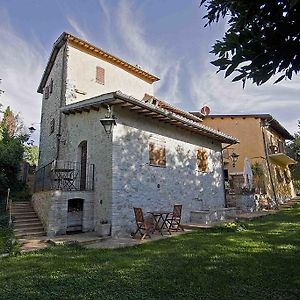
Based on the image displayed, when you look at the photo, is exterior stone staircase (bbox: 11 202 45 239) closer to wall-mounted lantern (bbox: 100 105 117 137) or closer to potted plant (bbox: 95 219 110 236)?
potted plant (bbox: 95 219 110 236)

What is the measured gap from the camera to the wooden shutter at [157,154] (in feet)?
35.0

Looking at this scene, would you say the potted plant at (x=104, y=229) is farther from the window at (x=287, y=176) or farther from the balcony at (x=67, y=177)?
the window at (x=287, y=176)

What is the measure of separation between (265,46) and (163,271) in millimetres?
4007

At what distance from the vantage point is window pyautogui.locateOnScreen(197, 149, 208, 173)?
13.3 m

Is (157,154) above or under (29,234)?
above

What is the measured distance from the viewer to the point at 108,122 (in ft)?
28.1

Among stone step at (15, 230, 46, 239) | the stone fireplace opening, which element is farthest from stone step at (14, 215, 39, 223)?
the stone fireplace opening

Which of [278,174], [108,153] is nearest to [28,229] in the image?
[108,153]

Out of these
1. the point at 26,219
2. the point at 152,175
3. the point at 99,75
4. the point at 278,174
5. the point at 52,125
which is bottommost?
the point at 26,219

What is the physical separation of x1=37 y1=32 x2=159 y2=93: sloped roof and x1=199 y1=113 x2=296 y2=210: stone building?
6833 millimetres

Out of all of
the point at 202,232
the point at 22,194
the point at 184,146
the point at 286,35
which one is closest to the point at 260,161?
the point at 184,146

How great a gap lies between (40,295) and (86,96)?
10.9 m

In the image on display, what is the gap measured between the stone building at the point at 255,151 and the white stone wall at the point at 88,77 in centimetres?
869

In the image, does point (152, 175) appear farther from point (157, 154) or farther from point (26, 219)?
point (26, 219)
